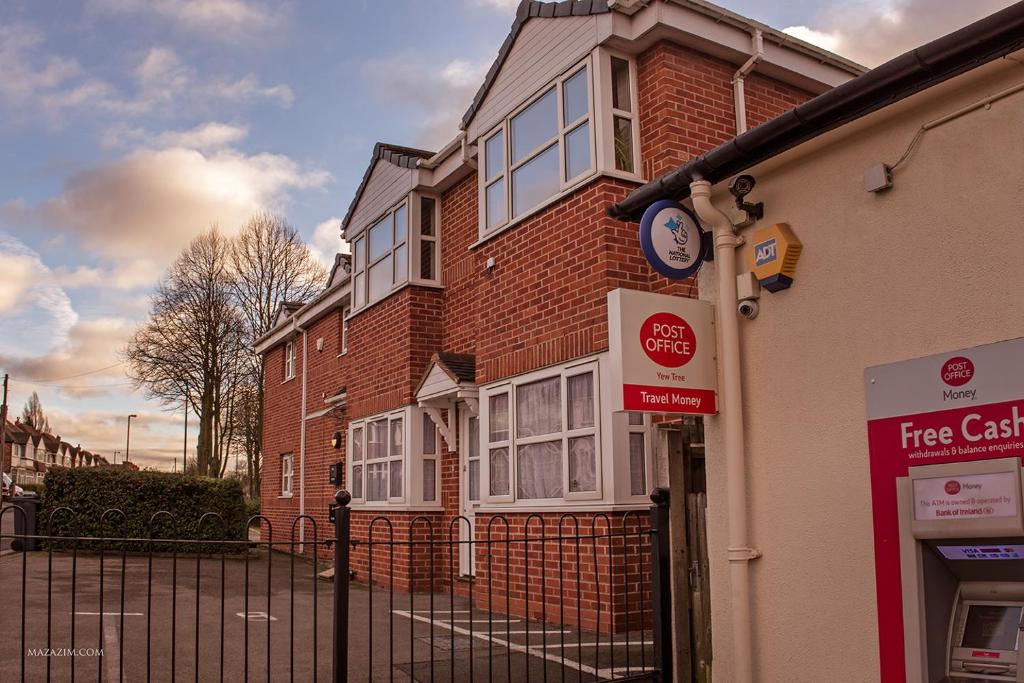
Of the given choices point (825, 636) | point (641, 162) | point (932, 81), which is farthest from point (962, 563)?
point (641, 162)

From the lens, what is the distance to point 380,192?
13.7 meters

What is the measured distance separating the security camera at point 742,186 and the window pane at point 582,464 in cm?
370

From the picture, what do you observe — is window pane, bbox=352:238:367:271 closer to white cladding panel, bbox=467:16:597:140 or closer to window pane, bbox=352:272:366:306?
window pane, bbox=352:272:366:306

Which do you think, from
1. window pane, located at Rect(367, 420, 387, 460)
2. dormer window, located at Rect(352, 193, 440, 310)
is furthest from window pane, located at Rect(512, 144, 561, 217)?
window pane, located at Rect(367, 420, 387, 460)

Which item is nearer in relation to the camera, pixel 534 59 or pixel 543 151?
pixel 543 151

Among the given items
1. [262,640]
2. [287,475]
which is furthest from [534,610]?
[287,475]

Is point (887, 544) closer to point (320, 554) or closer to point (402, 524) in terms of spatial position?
point (402, 524)

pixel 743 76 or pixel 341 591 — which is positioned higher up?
pixel 743 76

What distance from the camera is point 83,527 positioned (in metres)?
17.0

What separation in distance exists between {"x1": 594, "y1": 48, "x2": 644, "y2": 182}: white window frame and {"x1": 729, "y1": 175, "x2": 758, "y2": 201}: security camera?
341 cm

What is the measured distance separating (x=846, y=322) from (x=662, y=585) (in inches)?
87.2

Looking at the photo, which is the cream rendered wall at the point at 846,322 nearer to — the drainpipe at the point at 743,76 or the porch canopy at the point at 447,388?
the drainpipe at the point at 743,76

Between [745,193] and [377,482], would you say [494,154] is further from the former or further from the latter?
[745,193]

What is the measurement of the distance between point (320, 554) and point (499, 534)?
8.66m
